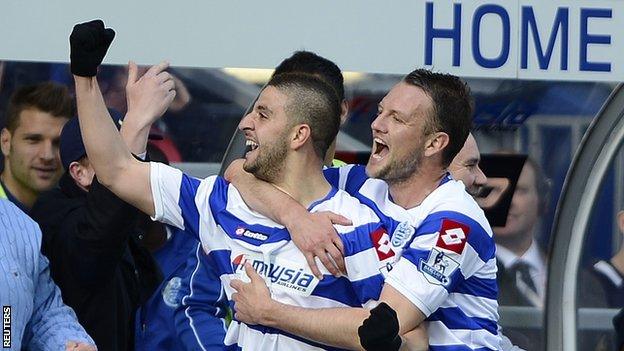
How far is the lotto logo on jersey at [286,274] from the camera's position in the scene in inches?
134

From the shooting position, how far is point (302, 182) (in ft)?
11.7

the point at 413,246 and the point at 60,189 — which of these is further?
the point at 60,189

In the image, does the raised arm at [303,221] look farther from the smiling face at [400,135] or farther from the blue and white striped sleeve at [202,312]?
the blue and white striped sleeve at [202,312]

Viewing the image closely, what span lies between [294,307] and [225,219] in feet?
1.05

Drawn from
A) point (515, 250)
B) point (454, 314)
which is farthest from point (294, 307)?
point (515, 250)

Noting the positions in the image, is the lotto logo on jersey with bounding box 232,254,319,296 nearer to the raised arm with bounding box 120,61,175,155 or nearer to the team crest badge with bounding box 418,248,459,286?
the team crest badge with bounding box 418,248,459,286

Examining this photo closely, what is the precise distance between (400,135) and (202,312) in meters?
0.81

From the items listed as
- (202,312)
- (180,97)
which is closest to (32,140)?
(180,97)

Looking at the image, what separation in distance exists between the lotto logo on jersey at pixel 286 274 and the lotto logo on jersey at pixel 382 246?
6.4 inches

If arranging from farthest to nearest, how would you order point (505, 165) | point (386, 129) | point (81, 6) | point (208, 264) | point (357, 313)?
point (505, 165), point (81, 6), point (208, 264), point (386, 129), point (357, 313)

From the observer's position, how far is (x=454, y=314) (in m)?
3.42

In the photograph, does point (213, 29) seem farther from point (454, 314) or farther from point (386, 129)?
point (454, 314)

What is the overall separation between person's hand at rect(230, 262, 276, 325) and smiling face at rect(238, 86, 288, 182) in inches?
10.4

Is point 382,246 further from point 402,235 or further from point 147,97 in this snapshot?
point 147,97
